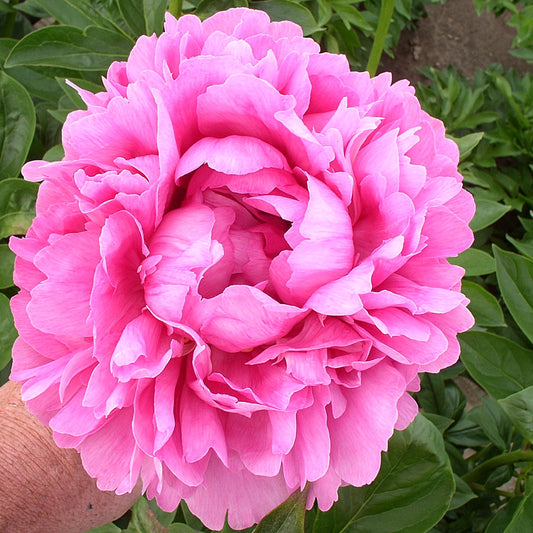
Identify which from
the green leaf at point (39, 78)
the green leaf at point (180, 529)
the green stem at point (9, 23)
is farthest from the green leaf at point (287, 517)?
the green stem at point (9, 23)

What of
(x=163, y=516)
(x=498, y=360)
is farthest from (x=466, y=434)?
(x=163, y=516)

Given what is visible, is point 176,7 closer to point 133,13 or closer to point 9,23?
point 133,13

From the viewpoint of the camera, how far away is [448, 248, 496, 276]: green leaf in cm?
86

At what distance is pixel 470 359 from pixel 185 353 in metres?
0.53

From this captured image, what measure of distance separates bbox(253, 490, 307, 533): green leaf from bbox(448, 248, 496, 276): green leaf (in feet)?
1.42

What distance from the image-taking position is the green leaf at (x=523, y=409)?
0.74m

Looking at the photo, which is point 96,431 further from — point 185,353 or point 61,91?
point 61,91

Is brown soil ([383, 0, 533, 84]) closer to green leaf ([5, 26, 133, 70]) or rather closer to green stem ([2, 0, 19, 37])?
green stem ([2, 0, 19, 37])

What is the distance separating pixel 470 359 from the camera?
0.88m

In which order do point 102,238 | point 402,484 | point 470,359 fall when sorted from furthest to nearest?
1. point 470,359
2. point 402,484
3. point 102,238

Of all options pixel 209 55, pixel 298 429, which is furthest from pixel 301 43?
pixel 298 429

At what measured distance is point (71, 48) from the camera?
2.93 feet

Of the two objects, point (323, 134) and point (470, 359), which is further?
point (470, 359)

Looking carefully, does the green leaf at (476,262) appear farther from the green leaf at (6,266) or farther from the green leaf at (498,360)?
the green leaf at (6,266)
